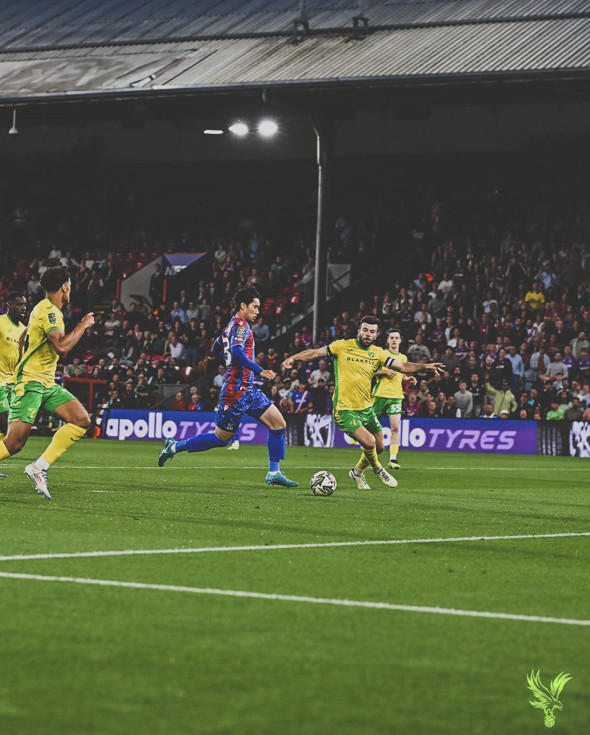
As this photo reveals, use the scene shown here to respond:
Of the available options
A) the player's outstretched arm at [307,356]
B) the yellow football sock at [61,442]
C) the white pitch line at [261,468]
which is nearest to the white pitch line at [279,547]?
the yellow football sock at [61,442]

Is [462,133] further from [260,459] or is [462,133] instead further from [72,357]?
[260,459]

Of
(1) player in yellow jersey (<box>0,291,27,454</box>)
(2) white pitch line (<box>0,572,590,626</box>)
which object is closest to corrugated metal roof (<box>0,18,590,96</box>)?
(1) player in yellow jersey (<box>0,291,27,454</box>)

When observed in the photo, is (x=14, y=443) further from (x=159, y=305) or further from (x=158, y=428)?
(x=159, y=305)

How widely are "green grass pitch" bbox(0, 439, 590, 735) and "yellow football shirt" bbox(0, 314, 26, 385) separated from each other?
5.50m

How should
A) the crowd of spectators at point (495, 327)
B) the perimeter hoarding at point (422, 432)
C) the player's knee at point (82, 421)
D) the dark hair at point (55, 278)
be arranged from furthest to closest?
1. the crowd of spectators at point (495, 327)
2. the perimeter hoarding at point (422, 432)
3. the player's knee at point (82, 421)
4. the dark hair at point (55, 278)

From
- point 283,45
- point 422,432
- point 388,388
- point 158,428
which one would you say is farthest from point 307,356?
→ point 283,45

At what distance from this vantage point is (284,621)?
597 centimetres

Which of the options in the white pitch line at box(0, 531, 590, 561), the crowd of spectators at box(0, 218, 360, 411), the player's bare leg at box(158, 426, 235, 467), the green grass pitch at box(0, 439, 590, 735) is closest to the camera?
the green grass pitch at box(0, 439, 590, 735)

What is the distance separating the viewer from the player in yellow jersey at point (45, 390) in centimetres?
1266

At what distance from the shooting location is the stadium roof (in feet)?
104

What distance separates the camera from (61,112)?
38250mm

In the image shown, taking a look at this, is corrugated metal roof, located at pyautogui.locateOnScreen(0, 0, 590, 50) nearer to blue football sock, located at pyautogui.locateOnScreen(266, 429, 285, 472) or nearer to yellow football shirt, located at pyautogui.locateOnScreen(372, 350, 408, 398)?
yellow football shirt, located at pyautogui.locateOnScreen(372, 350, 408, 398)

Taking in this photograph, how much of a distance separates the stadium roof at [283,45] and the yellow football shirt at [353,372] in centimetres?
1593

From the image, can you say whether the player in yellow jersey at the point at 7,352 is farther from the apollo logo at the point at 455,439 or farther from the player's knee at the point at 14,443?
the apollo logo at the point at 455,439
